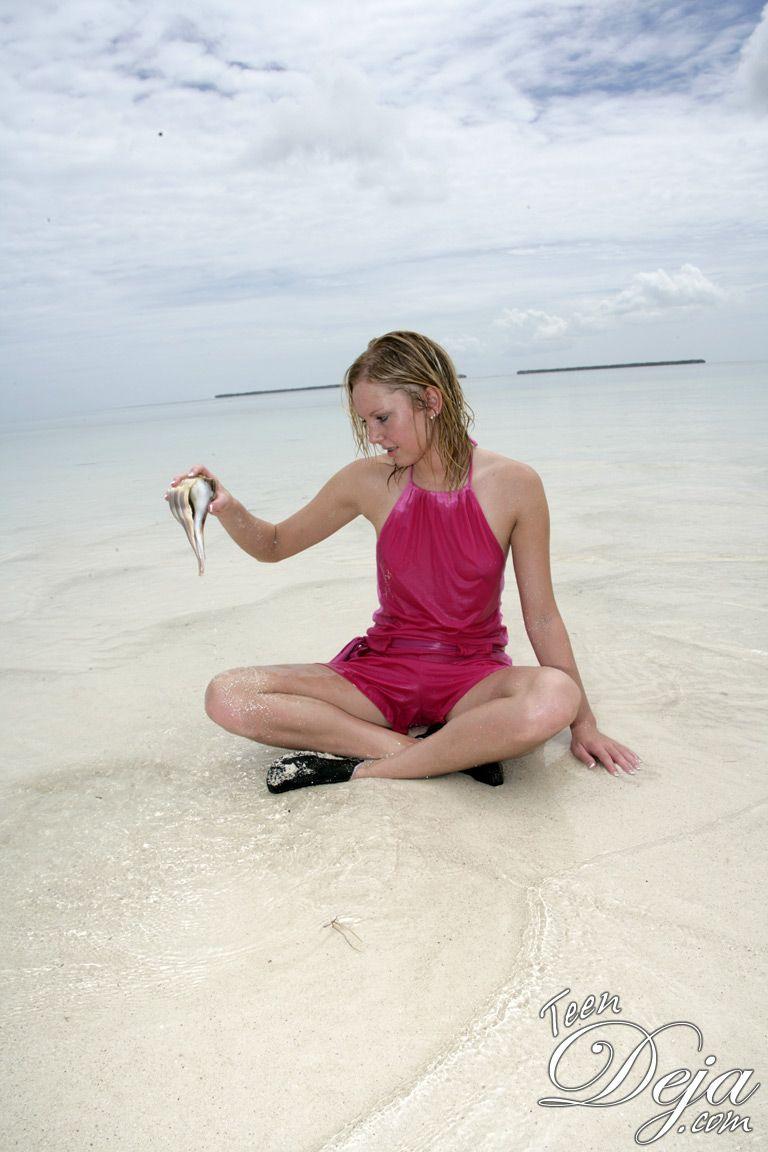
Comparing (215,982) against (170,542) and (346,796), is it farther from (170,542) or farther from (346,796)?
(170,542)

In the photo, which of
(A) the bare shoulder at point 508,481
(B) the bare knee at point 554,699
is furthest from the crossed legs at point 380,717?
(A) the bare shoulder at point 508,481

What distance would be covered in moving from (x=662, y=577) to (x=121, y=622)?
317 cm

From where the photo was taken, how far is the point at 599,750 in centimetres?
282

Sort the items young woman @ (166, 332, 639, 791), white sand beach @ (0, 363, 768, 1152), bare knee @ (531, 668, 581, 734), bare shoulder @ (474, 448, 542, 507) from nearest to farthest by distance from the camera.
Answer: white sand beach @ (0, 363, 768, 1152), bare knee @ (531, 668, 581, 734), young woman @ (166, 332, 639, 791), bare shoulder @ (474, 448, 542, 507)

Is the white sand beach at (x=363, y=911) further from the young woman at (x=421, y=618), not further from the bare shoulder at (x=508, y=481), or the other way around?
the bare shoulder at (x=508, y=481)

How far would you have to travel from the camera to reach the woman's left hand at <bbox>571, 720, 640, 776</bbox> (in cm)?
279

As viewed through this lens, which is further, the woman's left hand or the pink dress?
the pink dress

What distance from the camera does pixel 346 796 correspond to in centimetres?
259

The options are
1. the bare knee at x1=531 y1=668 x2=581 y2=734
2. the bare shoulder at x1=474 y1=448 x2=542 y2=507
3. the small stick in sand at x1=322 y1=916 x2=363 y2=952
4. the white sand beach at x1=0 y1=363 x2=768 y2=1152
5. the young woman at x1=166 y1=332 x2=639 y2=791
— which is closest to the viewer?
the white sand beach at x1=0 y1=363 x2=768 y2=1152

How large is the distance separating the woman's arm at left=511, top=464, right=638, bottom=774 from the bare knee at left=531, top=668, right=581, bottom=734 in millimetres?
223

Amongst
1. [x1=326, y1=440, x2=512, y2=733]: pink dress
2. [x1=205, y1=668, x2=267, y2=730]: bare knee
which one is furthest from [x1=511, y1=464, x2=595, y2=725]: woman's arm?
[x1=205, y1=668, x2=267, y2=730]: bare knee

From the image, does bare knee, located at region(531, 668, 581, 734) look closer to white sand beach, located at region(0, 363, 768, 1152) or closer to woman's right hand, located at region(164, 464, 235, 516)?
white sand beach, located at region(0, 363, 768, 1152)

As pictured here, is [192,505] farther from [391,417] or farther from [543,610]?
[543,610]

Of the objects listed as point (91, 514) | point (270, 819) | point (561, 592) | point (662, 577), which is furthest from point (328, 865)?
point (91, 514)
